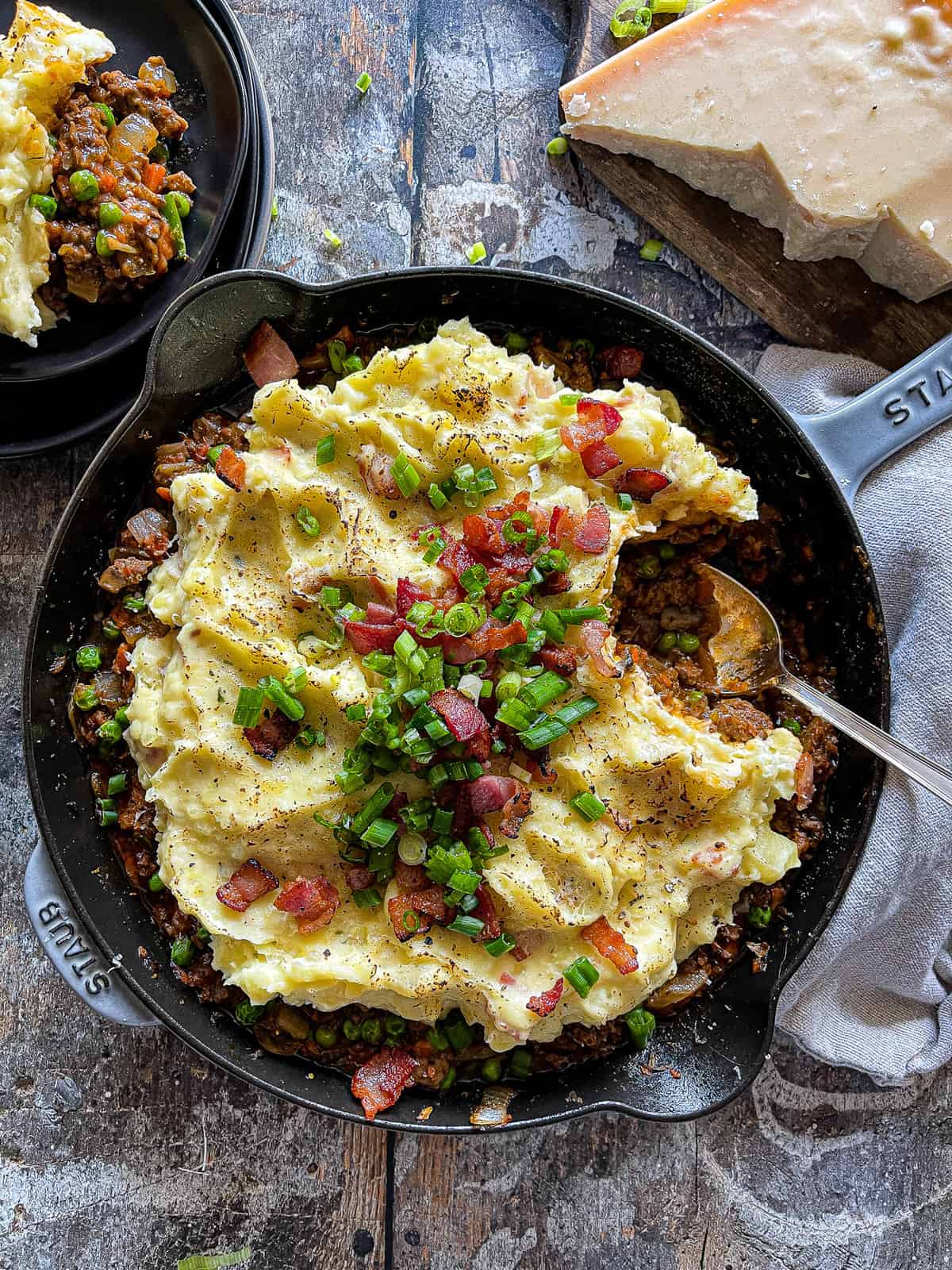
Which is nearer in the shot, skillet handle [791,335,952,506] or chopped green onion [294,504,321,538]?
chopped green onion [294,504,321,538]

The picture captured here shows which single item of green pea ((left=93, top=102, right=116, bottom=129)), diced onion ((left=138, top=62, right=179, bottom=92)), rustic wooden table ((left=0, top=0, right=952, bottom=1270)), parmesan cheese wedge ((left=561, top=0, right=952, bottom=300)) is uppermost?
parmesan cheese wedge ((left=561, top=0, right=952, bottom=300))

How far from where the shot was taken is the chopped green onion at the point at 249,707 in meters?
3.48

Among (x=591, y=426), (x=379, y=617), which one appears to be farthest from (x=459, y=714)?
(x=591, y=426)

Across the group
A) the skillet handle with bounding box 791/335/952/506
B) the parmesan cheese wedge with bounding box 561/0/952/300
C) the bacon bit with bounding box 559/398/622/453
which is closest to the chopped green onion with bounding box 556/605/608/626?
the bacon bit with bounding box 559/398/622/453

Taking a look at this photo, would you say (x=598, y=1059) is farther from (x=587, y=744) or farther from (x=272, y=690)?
(x=272, y=690)

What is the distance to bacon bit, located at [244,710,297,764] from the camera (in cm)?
355

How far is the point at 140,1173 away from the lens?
4426 mm

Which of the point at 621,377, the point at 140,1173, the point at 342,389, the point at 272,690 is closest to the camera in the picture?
the point at 272,690

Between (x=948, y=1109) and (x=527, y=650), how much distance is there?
116 inches

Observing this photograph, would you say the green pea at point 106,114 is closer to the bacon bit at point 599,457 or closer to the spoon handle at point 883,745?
the bacon bit at point 599,457

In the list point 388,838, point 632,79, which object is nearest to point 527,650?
point 388,838

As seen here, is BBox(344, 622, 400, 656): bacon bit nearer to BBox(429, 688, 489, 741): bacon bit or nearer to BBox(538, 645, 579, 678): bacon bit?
BBox(429, 688, 489, 741): bacon bit

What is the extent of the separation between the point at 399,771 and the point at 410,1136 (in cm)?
194

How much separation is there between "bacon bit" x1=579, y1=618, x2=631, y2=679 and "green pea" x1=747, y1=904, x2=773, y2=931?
117cm
